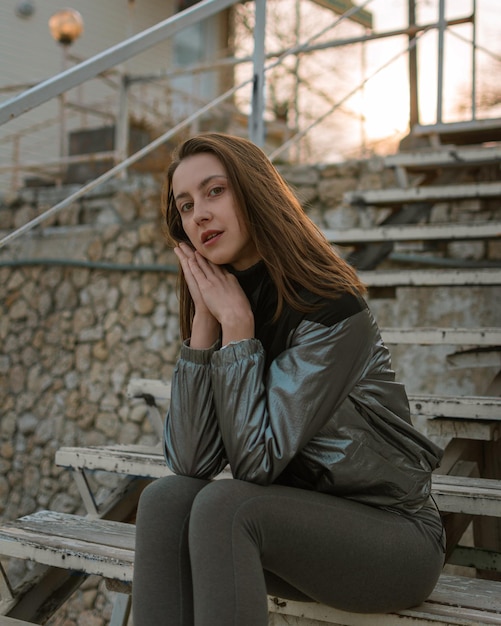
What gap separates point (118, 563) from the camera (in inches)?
66.9

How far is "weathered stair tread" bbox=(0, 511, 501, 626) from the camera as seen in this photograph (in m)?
1.42

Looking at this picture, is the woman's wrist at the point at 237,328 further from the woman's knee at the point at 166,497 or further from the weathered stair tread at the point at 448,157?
the weathered stair tread at the point at 448,157

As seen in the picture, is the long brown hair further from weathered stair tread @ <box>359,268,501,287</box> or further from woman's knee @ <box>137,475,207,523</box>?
weathered stair tread @ <box>359,268,501,287</box>

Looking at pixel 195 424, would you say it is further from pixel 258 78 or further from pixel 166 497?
pixel 258 78

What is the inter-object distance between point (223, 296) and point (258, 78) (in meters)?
1.60

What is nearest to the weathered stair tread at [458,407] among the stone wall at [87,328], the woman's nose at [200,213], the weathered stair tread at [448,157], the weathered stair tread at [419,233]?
the woman's nose at [200,213]

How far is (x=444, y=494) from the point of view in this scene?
1.79 metres

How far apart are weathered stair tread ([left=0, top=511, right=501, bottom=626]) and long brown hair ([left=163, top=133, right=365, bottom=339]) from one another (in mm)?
588

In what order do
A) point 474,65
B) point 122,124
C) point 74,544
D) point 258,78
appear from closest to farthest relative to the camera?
point 74,544, point 258,78, point 474,65, point 122,124

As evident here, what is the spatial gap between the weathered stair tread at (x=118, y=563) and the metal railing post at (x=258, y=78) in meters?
1.59

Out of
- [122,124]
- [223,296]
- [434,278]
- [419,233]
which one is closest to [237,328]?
[223,296]

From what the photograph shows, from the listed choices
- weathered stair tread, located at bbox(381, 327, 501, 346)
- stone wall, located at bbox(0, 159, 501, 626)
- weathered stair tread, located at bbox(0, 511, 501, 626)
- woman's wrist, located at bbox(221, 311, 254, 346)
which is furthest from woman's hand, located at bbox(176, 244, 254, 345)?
stone wall, located at bbox(0, 159, 501, 626)

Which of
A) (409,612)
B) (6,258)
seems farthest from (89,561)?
(6,258)

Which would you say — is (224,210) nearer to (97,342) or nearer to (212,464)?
(212,464)
